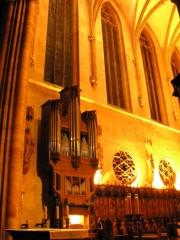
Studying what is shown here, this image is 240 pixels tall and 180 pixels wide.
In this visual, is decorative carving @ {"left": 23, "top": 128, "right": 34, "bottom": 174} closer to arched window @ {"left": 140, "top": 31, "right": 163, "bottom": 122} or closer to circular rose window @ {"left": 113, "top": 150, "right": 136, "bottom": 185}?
circular rose window @ {"left": 113, "top": 150, "right": 136, "bottom": 185}

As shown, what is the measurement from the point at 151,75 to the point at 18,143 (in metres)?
12.7

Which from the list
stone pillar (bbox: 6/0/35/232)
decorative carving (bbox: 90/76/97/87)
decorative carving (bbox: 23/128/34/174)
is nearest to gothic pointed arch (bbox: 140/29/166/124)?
decorative carving (bbox: 90/76/97/87)

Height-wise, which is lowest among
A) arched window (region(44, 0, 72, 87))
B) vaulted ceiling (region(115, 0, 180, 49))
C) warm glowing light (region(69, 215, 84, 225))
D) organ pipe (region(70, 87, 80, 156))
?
warm glowing light (region(69, 215, 84, 225))

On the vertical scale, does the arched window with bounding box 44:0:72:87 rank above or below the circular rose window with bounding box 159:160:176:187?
above

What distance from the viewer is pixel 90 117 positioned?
10969mm

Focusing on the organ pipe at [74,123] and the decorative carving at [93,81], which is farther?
the decorative carving at [93,81]

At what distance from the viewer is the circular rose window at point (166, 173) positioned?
571 inches

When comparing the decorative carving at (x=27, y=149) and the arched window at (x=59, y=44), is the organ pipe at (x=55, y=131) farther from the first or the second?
the arched window at (x=59, y=44)

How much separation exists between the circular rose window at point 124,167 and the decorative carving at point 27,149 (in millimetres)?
4671

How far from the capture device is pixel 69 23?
15.3 metres


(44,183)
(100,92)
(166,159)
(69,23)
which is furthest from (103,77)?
(44,183)

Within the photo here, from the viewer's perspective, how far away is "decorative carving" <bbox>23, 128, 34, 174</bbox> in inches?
369

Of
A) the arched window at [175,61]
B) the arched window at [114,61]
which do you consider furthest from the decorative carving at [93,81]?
the arched window at [175,61]

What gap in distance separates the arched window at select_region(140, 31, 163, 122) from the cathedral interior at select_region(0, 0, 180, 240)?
0.08 meters
